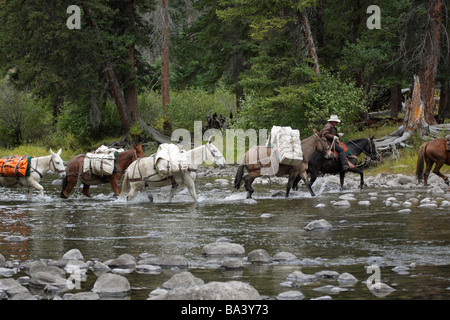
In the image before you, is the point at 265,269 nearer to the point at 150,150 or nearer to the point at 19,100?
the point at 150,150

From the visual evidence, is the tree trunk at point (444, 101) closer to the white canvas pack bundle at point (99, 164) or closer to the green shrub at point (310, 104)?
the green shrub at point (310, 104)

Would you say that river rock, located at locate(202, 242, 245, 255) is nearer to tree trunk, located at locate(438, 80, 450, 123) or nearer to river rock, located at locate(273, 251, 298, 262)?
river rock, located at locate(273, 251, 298, 262)

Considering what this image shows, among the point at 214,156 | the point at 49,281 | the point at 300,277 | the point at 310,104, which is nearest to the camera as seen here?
the point at 49,281

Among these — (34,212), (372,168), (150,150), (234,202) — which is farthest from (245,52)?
(34,212)

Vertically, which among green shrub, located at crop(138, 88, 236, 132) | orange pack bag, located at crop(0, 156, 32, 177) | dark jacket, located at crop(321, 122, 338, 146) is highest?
green shrub, located at crop(138, 88, 236, 132)

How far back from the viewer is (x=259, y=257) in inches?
315

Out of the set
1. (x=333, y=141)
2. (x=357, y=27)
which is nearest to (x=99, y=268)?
(x=333, y=141)

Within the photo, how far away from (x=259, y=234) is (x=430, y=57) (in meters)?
17.1

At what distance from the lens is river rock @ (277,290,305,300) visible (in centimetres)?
614

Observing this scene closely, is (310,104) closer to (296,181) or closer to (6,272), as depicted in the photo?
(296,181)

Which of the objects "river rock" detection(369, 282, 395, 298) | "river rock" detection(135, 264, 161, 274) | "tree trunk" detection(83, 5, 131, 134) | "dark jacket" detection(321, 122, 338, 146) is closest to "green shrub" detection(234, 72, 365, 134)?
"dark jacket" detection(321, 122, 338, 146)

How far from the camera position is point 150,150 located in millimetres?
33875

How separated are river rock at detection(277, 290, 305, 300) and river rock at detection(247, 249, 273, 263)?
1.72 m
